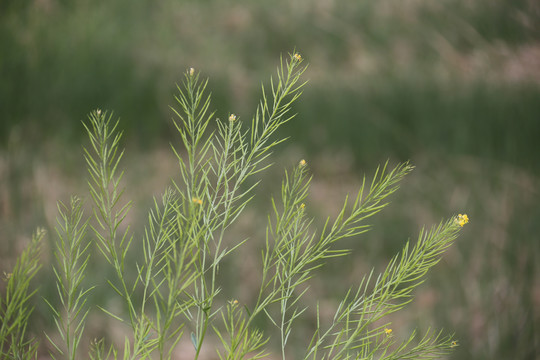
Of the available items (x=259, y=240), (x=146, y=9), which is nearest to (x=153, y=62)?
(x=146, y=9)

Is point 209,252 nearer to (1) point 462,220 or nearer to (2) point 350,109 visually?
(1) point 462,220

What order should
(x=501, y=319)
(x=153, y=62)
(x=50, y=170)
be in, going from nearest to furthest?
(x=501, y=319), (x=50, y=170), (x=153, y=62)

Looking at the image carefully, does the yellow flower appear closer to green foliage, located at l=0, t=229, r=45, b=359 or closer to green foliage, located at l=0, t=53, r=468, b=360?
green foliage, located at l=0, t=53, r=468, b=360

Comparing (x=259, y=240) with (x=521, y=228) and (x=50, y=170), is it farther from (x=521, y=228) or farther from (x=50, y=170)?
(x=521, y=228)

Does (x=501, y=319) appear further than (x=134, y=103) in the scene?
No

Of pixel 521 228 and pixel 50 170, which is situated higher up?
pixel 521 228

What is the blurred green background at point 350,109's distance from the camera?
1.44 meters

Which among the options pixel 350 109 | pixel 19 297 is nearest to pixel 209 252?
pixel 19 297

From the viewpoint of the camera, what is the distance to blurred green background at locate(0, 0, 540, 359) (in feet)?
4.74

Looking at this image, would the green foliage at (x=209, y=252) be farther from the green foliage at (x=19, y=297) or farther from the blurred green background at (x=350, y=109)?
the blurred green background at (x=350, y=109)

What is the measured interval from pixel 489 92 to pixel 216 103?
4.31 ft

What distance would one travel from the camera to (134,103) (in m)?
2.45

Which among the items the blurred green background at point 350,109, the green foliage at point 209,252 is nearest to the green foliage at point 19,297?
the green foliage at point 209,252

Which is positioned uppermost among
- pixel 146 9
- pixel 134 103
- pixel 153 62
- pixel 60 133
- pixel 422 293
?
pixel 146 9
